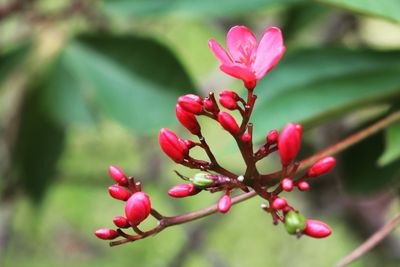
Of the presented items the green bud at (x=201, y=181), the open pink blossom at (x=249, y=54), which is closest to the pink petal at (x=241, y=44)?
the open pink blossom at (x=249, y=54)

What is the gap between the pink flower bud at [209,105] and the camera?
0.66 metres

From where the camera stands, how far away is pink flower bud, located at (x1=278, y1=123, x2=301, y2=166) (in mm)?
617

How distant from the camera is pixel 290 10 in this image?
58.1 inches

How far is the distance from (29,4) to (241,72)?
988mm

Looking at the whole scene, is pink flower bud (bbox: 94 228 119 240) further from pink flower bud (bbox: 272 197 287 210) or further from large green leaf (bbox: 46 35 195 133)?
large green leaf (bbox: 46 35 195 133)

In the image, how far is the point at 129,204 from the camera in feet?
2.09

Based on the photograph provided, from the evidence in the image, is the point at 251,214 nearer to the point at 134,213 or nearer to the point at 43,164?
the point at 43,164

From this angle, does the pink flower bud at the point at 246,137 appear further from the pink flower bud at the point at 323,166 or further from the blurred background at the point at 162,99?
the blurred background at the point at 162,99

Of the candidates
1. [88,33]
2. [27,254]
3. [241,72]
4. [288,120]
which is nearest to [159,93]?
[88,33]

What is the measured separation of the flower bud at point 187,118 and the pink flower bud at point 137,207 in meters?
0.08

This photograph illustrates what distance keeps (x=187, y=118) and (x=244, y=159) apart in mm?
67

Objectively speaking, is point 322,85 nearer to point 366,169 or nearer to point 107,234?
point 366,169

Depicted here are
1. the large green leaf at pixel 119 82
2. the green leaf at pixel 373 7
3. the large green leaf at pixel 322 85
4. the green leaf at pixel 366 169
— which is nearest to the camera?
the green leaf at pixel 373 7

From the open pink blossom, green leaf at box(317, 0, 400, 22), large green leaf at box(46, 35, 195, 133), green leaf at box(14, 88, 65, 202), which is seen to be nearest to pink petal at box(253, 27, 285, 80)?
the open pink blossom
